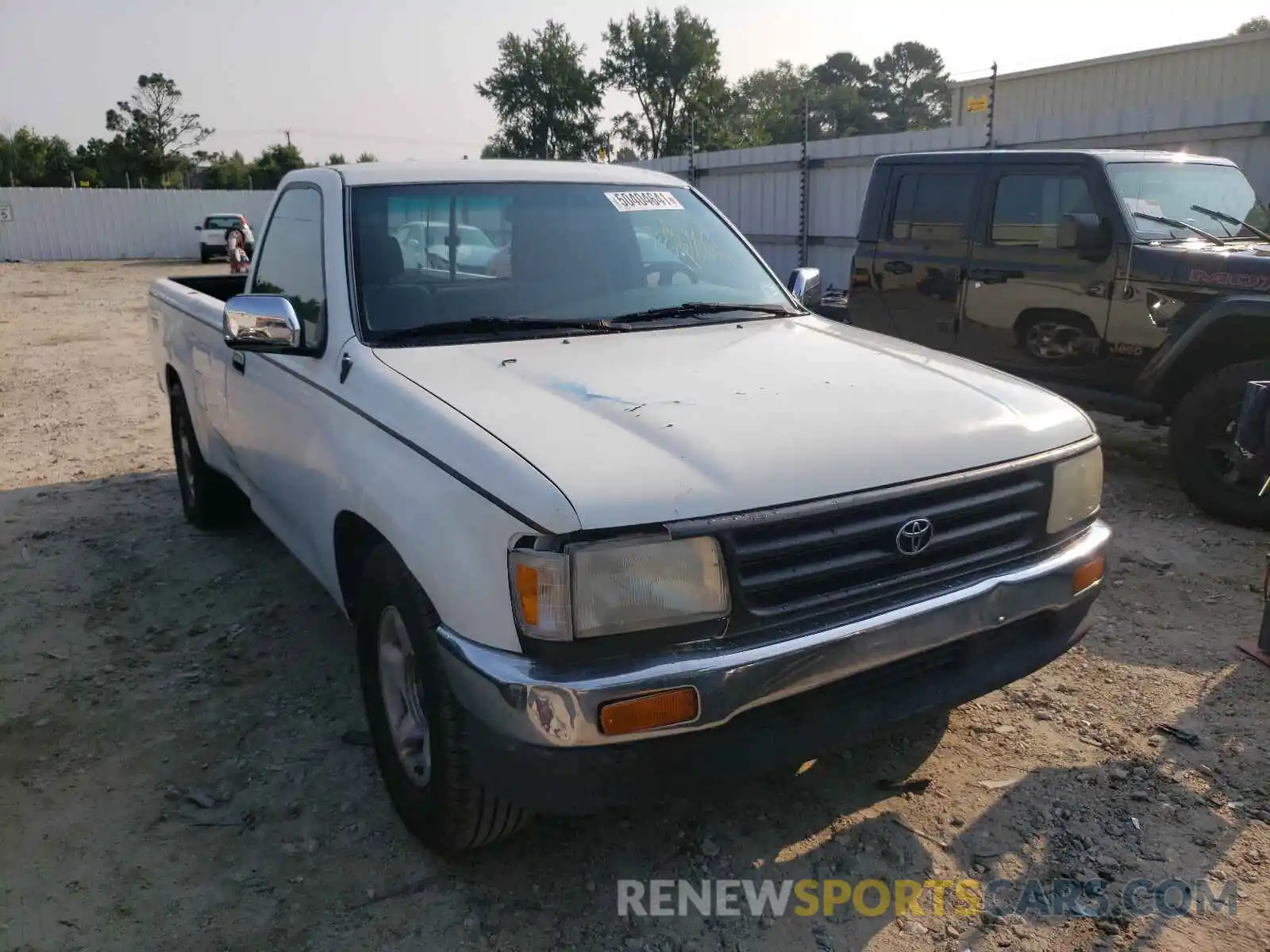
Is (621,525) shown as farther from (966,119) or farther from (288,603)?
(966,119)

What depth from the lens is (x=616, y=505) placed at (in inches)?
82.0

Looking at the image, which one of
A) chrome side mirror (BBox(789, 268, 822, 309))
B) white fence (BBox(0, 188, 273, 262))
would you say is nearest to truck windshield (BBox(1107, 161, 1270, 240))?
chrome side mirror (BBox(789, 268, 822, 309))

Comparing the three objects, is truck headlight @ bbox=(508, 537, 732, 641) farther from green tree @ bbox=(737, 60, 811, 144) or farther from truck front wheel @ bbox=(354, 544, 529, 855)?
green tree @ bbox=(737, 60, 811, 144)

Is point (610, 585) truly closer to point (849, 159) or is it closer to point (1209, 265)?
point (1209, 265)

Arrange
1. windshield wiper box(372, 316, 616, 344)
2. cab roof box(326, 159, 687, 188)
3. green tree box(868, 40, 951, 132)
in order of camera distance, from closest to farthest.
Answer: windshield wiper box(372, 316, 616, 344) → cab roof box(326, 159, 687, 188) → green tree box(868, 40, 951, 132)

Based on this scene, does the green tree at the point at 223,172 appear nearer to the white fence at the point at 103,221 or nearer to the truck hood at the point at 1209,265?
the white fence at the point at 103,221

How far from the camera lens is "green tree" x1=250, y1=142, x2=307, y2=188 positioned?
51938mm

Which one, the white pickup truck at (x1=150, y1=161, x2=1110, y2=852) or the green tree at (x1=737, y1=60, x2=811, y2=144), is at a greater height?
the green tree at (x1=737, y1=60, x2=811, y2=144)

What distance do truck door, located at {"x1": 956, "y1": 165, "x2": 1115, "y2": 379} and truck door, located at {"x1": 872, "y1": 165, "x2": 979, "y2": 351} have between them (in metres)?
A: 0.13

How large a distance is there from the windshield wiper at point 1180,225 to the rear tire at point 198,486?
535cm

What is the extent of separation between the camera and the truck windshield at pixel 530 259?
3.25m

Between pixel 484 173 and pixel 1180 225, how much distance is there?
4.40 meters

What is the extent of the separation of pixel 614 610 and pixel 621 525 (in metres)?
0.18

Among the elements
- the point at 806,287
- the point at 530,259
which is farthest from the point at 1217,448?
the point at 530,259
